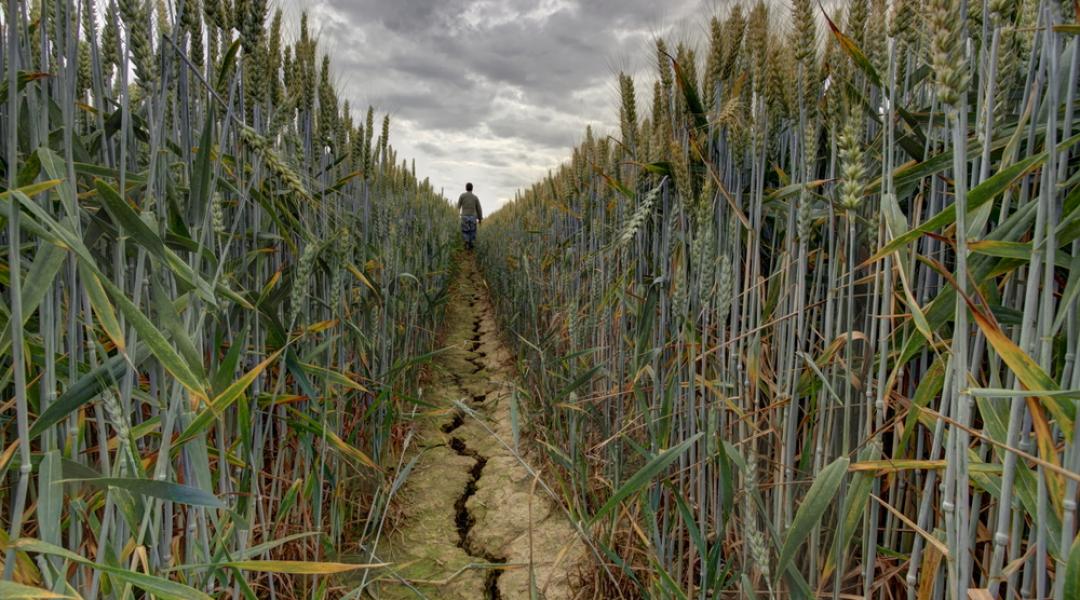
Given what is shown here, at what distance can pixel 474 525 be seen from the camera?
2.12 m

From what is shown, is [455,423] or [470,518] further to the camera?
[455,423]

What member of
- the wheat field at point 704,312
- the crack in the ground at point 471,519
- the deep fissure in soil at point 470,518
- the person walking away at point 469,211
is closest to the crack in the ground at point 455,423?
the deep fissure in soil at point 470,518

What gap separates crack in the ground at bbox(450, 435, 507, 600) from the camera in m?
1.77

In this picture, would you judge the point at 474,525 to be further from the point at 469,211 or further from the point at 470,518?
the point at 469,211

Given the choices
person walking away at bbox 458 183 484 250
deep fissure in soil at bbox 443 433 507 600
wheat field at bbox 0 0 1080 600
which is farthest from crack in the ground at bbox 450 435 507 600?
person walking away at bbox 458 183 484 250

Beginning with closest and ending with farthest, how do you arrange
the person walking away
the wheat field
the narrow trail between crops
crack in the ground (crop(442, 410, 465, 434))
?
the wheat field → the narrow trail between crops → crack in the ground (crop(442, 410, 465, 434)) → the person walking away

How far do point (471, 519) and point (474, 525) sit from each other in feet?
0.18

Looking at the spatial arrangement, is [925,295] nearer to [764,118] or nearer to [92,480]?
[764,118]

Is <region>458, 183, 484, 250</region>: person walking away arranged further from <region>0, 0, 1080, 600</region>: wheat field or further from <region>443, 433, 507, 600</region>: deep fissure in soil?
<region>0, 0, 1080, 600</region>: wheat field

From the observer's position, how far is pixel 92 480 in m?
0.69

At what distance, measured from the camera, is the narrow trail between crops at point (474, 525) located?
172cm

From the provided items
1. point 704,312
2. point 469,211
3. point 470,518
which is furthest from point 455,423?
point 469,211

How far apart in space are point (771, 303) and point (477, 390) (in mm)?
2530

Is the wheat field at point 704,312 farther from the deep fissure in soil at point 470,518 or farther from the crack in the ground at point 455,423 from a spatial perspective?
the crack in the ground at point 455,423
